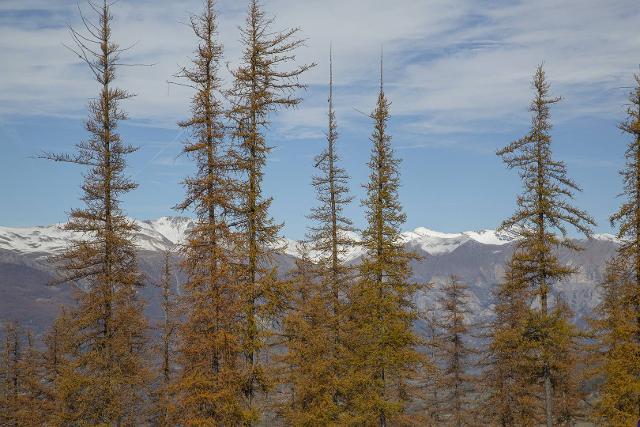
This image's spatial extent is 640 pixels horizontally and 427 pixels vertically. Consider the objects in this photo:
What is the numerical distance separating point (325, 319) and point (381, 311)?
2.90m

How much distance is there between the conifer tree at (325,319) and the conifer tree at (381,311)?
88cm

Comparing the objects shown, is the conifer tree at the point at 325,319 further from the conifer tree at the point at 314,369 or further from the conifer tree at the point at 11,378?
the conifer tree at the point at 11,378

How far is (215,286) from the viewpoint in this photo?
20031mm

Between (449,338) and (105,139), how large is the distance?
87.1ft

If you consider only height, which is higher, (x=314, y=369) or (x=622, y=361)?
(x=622, y=361)

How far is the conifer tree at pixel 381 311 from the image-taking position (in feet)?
81.9

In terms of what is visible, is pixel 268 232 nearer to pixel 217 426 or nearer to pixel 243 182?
pixel 243 182

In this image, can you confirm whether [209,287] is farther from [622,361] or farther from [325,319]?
[622,361]

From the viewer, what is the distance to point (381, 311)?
2545 centimetres

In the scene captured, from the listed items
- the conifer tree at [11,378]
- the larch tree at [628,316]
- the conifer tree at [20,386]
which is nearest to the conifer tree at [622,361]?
the larch tree at [628,316]

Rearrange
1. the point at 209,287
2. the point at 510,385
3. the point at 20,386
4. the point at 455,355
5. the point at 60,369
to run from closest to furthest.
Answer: the point at 209,287
the point at 60,369
the point at 510,385
the point at 455,355
the point at 20,386

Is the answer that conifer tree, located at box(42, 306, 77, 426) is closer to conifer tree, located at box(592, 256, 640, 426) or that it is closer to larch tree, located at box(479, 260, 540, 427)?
larch tree, located at box(479, 260, 540, 427)

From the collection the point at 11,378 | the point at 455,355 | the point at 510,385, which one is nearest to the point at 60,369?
the point at 11,378

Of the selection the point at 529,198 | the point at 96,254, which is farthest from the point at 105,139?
the point at 529,198
